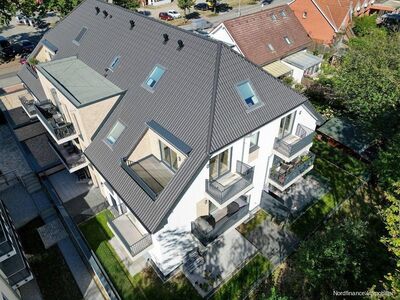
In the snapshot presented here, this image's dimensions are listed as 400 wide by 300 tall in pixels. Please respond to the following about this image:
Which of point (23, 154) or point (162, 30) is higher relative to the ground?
point (162, 30)

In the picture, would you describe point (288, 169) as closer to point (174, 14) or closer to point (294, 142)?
point (294, 142)

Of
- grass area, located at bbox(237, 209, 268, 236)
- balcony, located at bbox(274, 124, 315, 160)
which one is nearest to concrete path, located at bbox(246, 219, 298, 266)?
grass area, located at bbox(237, 209, 268, 236)

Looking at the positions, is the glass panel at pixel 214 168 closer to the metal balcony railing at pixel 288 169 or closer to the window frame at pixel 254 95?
the window frame at pixel 254 95

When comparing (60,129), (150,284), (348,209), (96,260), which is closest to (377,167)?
(348,209)

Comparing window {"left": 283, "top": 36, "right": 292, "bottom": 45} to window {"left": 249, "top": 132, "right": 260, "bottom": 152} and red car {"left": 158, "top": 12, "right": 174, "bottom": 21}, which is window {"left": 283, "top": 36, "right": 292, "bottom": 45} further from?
red car {"left": 158, "top": 12, "right": 174, "bottom": 21}

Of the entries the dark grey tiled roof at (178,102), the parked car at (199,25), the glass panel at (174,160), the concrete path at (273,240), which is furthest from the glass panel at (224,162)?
the parked car at (199,25)

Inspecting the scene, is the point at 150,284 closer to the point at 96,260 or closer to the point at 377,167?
the point at 96,260

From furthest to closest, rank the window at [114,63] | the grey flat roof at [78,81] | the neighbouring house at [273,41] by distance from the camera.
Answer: the neighbouring house at [273,41] → the window at [114,63] → the grey flat roof at [78,81]
